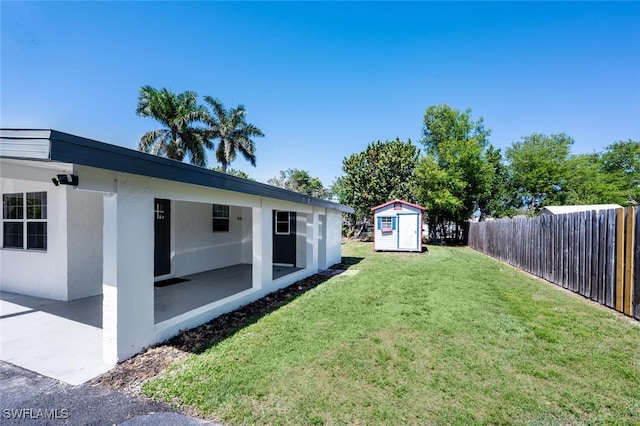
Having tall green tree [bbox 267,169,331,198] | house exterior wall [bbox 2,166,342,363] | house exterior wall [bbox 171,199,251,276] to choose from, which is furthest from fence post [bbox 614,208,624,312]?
tall green tree [bbox 267,169,331,198]

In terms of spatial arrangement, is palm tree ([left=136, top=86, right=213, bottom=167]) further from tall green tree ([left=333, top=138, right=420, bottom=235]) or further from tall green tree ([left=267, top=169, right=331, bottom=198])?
tall green tree ([left=267, top=169, right=331, bottom=198])

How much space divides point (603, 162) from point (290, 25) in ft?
143

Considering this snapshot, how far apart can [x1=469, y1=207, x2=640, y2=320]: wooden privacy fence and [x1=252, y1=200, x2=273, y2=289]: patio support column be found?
22.0ft

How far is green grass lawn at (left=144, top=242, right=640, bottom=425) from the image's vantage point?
8.48 ft

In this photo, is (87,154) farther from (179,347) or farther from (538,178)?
(538,178)

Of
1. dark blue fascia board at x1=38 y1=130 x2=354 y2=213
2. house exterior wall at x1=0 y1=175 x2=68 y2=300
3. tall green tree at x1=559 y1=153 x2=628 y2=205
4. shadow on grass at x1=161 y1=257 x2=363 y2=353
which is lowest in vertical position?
shadow on grass at x1=161 y1=257 x2=363 y2=353

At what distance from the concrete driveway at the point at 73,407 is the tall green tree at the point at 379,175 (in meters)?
22.2

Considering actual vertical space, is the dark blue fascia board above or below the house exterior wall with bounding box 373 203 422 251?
above

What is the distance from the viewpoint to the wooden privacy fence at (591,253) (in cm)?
505

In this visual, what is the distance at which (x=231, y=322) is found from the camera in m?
4.87

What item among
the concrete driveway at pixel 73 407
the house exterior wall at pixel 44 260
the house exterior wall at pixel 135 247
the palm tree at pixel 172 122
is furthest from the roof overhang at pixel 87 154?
the palm tree at pixel 172 122

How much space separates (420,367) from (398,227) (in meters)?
14.2

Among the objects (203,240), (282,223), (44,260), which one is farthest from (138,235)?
(282,223)

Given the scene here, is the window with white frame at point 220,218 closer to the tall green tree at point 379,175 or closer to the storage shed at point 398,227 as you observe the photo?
the storage shed at point 398,227
